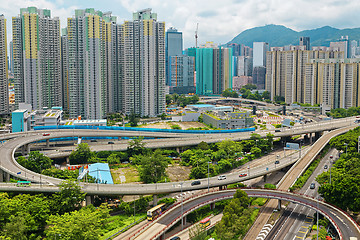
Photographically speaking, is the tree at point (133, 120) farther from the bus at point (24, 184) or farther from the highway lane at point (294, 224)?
the highway lane at point (294, 224)

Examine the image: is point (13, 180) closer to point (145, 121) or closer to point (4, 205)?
point (4, 205)

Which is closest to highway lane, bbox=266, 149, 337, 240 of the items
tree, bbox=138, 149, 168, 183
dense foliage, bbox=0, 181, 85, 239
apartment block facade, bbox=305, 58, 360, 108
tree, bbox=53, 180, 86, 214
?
tree, bbox=138, 149, 168, 183

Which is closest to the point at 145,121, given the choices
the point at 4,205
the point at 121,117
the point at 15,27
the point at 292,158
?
the point at 121,117

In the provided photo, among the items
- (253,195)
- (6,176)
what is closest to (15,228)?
(6,176)

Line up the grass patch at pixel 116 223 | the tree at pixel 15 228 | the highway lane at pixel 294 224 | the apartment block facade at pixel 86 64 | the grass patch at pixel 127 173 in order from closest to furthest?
the tree at pixel 15 228, the highway lane at pixel 294 224, the grass patch at pixel 116 223, the grass patch at pixel 127 173, the apartment block facade at pixel 86 64

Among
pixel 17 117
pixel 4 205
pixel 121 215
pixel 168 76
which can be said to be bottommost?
pixel 121 215

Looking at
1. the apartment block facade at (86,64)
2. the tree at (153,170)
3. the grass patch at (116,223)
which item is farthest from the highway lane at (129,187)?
the apartment block facade at (86,64)
